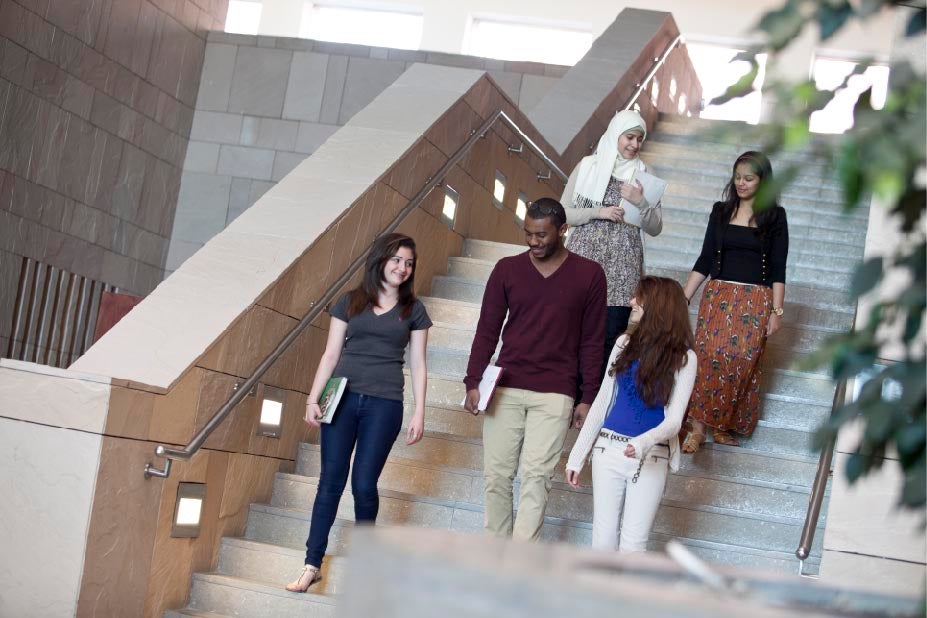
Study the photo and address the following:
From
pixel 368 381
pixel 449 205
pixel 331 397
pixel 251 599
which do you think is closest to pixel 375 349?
pixel 368 381

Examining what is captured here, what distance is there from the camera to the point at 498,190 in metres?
8.00

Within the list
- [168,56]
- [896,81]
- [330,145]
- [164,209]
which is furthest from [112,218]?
[896,81]

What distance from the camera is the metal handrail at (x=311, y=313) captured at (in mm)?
4395

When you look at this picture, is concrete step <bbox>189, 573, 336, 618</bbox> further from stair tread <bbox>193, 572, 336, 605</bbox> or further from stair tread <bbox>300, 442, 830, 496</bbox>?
stair tread <bbox>300, 442, 830, 496</bbox>

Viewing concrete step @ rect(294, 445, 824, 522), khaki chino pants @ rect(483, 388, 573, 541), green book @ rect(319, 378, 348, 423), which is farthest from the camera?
concrete step @ rect(294, 445, 824, 522)

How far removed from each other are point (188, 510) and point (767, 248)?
9.18 ft

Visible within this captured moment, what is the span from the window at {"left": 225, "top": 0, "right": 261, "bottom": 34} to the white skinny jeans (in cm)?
1078

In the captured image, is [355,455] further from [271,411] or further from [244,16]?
[244,16]

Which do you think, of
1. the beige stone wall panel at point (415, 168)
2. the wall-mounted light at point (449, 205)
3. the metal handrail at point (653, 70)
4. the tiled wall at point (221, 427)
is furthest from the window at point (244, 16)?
the beige stone wall panel at point (415, 168)

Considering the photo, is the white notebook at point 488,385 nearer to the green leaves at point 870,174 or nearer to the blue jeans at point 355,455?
the blue jeans at point 355,455

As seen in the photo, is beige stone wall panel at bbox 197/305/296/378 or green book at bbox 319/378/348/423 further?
beige stone wall panel at bbox 197/305/296/378

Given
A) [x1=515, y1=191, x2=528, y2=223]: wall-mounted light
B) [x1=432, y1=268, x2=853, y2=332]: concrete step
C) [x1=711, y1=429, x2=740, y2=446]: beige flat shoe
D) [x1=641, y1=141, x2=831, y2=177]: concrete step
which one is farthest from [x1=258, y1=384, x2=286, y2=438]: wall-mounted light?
[x1=641, y1=141, x2=831, y2=177]: concrete step

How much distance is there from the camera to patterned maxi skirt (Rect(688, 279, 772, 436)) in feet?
17.7

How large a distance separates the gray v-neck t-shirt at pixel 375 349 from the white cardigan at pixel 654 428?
0.77m
